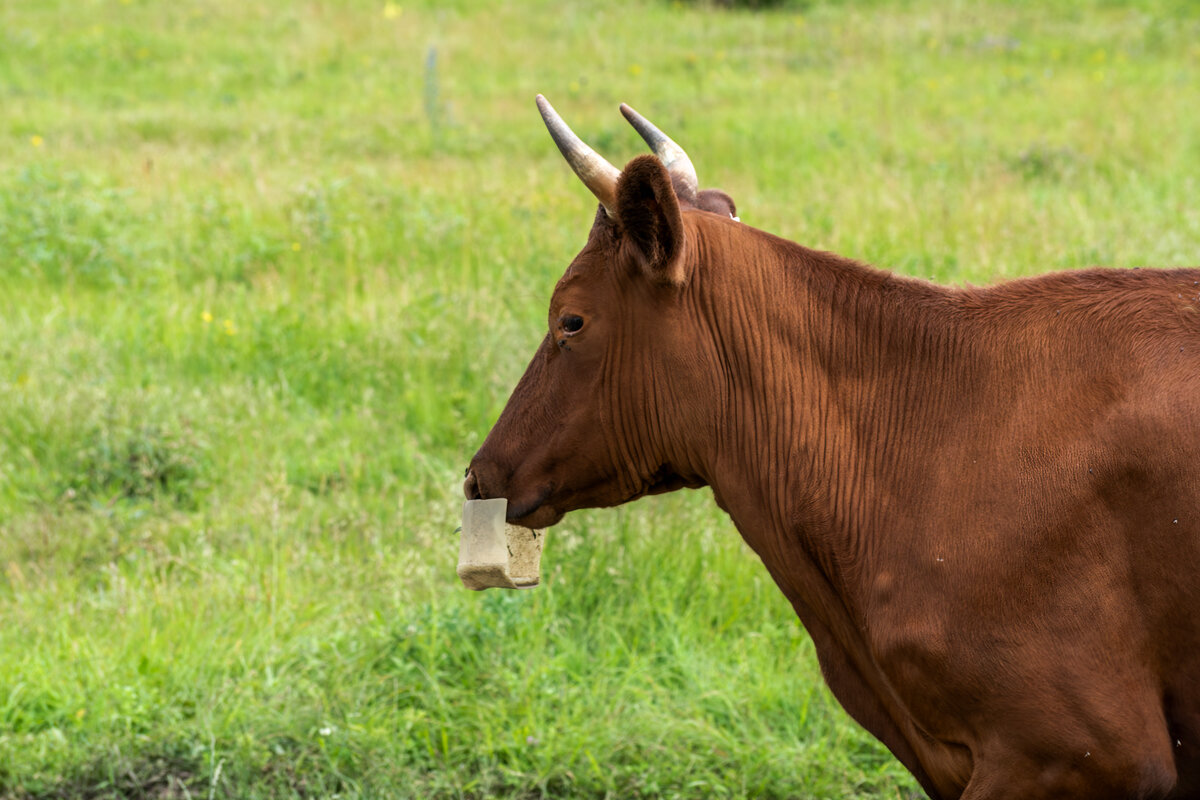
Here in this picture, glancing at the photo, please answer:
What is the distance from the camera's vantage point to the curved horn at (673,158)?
11.4 ft

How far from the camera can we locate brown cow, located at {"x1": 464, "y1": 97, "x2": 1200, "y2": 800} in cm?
272

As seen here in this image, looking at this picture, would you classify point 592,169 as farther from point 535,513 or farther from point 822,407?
point 535,513

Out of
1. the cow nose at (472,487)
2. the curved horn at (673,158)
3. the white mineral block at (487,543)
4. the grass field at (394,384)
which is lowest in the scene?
the grass field at (394,384)

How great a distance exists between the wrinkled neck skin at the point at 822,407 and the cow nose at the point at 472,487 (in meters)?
0.61

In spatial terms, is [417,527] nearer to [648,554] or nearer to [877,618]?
[648,554]

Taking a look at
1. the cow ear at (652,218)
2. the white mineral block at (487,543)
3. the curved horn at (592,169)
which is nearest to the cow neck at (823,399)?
the cow ear at (652,218)

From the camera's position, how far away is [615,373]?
322cm

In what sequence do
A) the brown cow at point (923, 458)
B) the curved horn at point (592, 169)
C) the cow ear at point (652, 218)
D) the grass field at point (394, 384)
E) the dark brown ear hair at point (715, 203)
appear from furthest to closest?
the grass field at point (394, 384), the dark brown ear hair at point (715, 203), the curved horn at point (592, 169), the cow ear at point (652, 218), the brown cow at point (923, 458)

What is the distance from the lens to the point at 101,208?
30.6 ft

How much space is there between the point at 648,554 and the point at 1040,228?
4279 mm

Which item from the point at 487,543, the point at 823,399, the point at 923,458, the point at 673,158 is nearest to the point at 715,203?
the point at 673,158

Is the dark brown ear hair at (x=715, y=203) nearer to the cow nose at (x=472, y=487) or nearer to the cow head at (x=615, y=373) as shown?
the cow head at (x=615, y=373)

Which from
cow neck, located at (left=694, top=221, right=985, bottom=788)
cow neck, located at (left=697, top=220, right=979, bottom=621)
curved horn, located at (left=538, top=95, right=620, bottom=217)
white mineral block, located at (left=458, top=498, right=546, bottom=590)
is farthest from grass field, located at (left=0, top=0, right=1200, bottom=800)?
curved horn, located at (left=538, top=95, right=620, bottom=217)

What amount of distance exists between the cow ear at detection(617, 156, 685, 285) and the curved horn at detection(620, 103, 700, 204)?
0.44m
